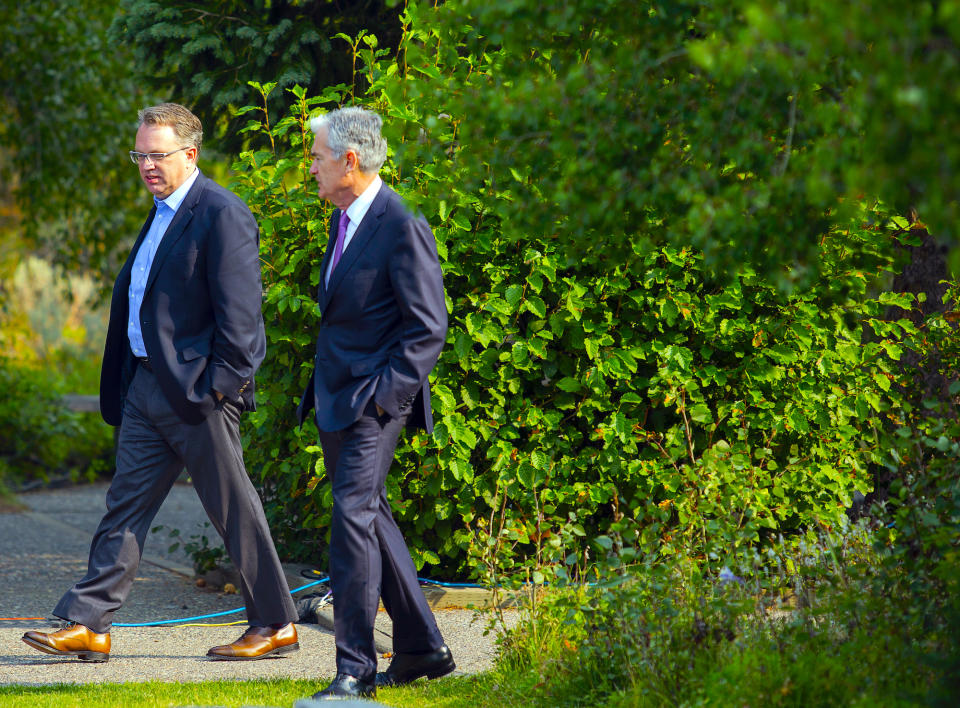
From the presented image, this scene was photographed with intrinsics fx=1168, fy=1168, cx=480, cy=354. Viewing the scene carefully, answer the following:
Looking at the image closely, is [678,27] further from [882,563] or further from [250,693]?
[250,693]

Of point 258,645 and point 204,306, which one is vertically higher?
point 204,306

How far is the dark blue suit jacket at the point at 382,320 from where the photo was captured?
13.0 ft

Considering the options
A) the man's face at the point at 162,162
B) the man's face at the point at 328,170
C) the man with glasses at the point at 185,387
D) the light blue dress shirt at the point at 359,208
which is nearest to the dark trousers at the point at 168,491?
the man with glasses at the point at 185,387

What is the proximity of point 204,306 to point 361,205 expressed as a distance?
33.2 inches

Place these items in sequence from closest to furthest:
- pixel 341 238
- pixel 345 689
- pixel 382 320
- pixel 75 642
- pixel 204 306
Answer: pixel 345 689 → pixel 382 320 → pixel 341 238 → pixel 75 642 → pixel 204 306

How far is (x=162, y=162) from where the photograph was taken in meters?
4.56

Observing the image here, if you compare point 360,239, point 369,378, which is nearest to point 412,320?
point 369,378

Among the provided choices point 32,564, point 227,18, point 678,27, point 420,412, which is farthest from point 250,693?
point 227,18

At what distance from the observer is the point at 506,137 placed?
2.75 meters

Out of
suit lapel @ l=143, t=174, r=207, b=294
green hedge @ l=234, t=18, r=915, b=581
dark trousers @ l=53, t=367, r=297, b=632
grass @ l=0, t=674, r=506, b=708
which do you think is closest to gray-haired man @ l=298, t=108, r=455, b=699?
grass @ l=0, t=674, r=506, b=708

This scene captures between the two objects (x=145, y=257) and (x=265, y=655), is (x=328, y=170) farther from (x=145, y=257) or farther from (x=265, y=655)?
(x=265, y=655)

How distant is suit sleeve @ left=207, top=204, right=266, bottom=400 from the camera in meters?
4.46

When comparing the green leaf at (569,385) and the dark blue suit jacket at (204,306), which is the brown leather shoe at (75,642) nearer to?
the dark blue suit jacket at (204,306)

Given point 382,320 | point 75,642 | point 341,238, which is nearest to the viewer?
point 382,320
